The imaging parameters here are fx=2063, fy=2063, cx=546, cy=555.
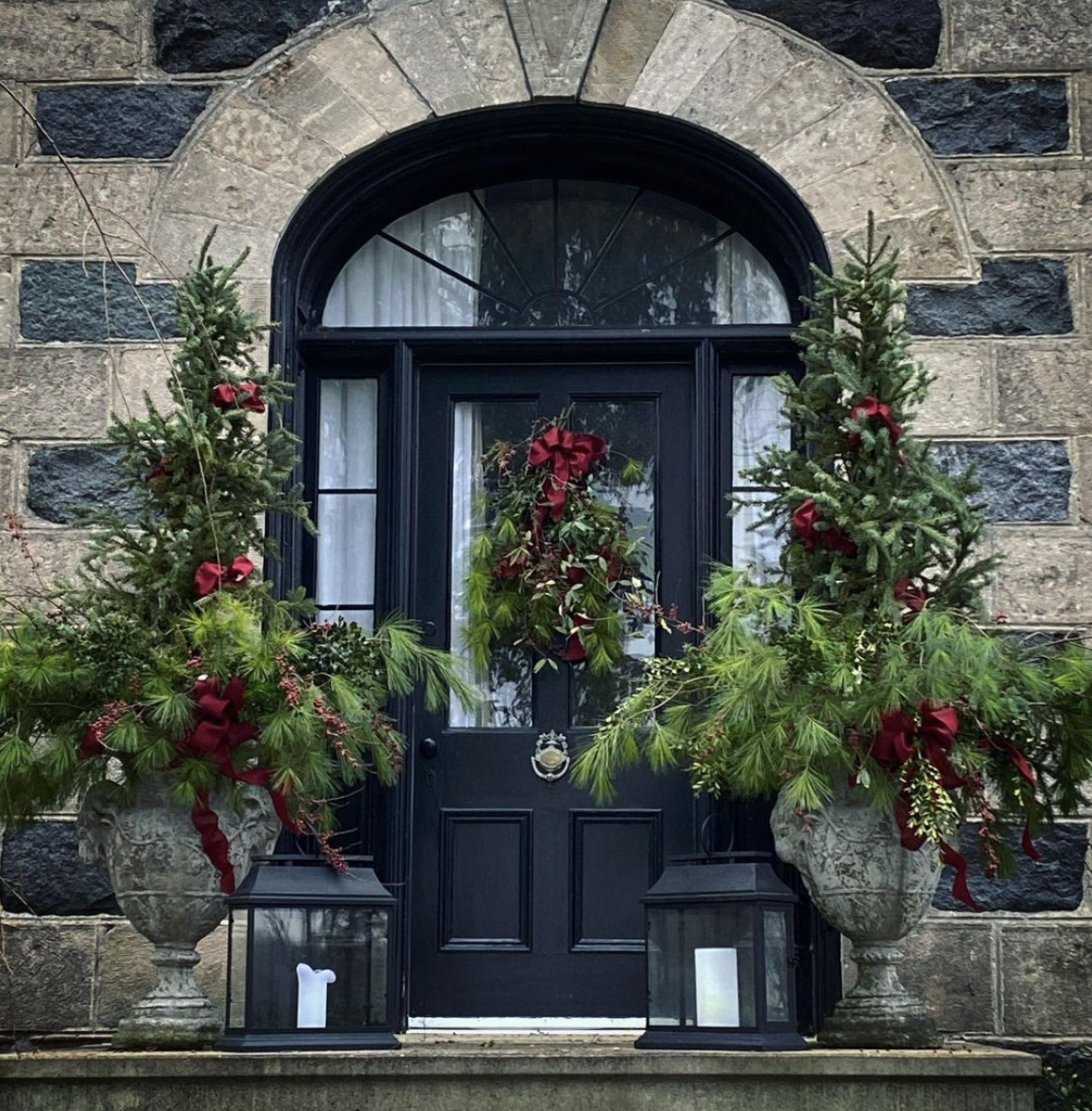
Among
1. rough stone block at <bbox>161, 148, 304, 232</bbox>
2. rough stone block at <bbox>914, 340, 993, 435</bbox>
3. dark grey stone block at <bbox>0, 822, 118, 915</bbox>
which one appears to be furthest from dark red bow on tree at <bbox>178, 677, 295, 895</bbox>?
rough stone block at <bbox>914, 340, 993, 435</bbox>

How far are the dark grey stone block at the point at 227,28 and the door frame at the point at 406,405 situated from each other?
0.90 m

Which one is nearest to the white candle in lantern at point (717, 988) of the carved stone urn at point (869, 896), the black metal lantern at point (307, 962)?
the carved stone urn at point (869, 896)

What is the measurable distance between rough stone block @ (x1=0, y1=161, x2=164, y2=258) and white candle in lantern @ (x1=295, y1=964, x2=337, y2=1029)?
8.03 ft

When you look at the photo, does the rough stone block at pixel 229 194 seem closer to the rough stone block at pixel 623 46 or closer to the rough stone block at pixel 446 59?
the rough stone block at pixel 446 59

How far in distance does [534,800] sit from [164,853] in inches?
56.2

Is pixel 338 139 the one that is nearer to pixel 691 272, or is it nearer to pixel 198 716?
pixel 691 272

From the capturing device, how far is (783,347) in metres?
6.48

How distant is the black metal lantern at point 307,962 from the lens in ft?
16.2

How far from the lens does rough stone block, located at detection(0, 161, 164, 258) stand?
6312mm

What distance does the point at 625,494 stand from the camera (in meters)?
6.49

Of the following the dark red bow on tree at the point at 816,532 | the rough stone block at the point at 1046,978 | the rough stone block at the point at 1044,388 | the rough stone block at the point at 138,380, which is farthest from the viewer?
the rough stone block at the point at 138,380

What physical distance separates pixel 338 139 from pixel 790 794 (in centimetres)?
260

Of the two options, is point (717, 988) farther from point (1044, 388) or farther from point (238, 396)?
point (1044, 388)

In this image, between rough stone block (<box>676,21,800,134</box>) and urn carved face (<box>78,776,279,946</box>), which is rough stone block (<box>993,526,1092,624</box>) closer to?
rough stone block (<box>676,21,800,134</box>)
